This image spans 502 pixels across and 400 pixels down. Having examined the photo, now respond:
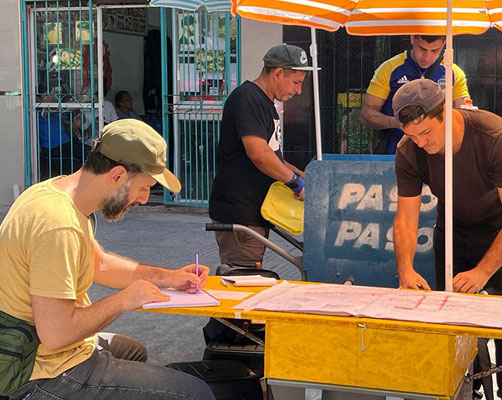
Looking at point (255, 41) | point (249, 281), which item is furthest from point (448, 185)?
point (255, 41)

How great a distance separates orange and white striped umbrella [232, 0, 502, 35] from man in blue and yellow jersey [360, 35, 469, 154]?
0.95 ft

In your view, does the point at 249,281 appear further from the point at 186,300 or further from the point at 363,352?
the point at 363,352

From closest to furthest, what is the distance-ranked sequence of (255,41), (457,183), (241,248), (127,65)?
(457,183), (241,248), (255,41), (127,65)

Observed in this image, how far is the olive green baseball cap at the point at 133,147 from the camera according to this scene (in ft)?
11.3

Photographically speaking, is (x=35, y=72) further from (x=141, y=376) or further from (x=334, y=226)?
(x=141, y=376)

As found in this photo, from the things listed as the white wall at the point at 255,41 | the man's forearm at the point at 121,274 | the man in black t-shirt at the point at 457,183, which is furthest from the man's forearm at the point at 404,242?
the white wall at the point at 255,41

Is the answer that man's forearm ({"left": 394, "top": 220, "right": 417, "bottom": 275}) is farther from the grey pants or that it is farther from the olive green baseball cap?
the olive green baseball cap

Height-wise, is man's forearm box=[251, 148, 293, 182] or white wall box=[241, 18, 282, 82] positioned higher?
white wall box=[241, 18, 282, 82]

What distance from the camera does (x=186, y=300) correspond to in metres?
3.83

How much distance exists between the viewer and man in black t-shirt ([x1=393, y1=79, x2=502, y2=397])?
422 centimetres

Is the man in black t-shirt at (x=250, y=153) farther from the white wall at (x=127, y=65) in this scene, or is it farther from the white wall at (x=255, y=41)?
the white wall at (x=127, y=65)

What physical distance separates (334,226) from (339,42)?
562cm

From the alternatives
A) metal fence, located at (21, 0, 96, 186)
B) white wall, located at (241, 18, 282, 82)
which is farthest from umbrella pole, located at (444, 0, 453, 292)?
metal fence, located at (21, 0, 96, 186)

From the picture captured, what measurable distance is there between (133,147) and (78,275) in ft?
1.67
